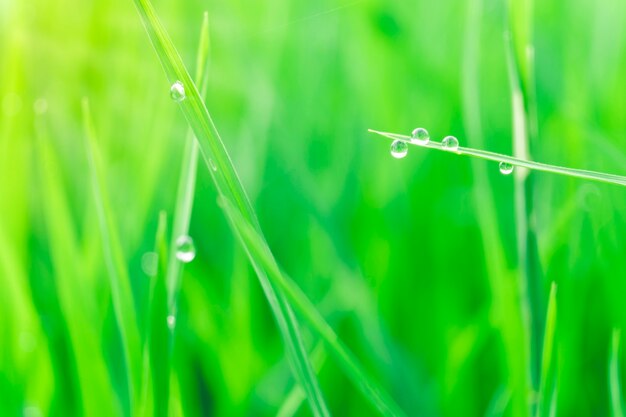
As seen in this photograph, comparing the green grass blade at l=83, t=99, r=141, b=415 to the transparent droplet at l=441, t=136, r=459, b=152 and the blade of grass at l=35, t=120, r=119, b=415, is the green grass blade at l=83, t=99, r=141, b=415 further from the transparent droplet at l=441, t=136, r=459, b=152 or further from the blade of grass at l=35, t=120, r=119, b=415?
the transparent droplet at l=441, t=136, r=459, b=152

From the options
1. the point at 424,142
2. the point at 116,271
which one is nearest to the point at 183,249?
the point at 116,271

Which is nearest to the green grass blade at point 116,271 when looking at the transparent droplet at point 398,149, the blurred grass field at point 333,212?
the blurred grass field at point 333,212

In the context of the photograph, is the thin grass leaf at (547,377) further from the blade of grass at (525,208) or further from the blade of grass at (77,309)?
the blade of grass at (77,309)

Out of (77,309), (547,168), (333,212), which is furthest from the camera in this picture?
(333,212)

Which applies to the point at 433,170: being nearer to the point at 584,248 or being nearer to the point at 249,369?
the point at 584,248

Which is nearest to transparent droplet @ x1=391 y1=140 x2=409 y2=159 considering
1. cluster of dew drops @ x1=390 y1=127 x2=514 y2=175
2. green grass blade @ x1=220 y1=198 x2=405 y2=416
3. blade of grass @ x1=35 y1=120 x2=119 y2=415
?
cluster of dew drops @ x1=390 y1=127 x2=514 y2=175

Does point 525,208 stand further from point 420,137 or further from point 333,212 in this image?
point 333,212
